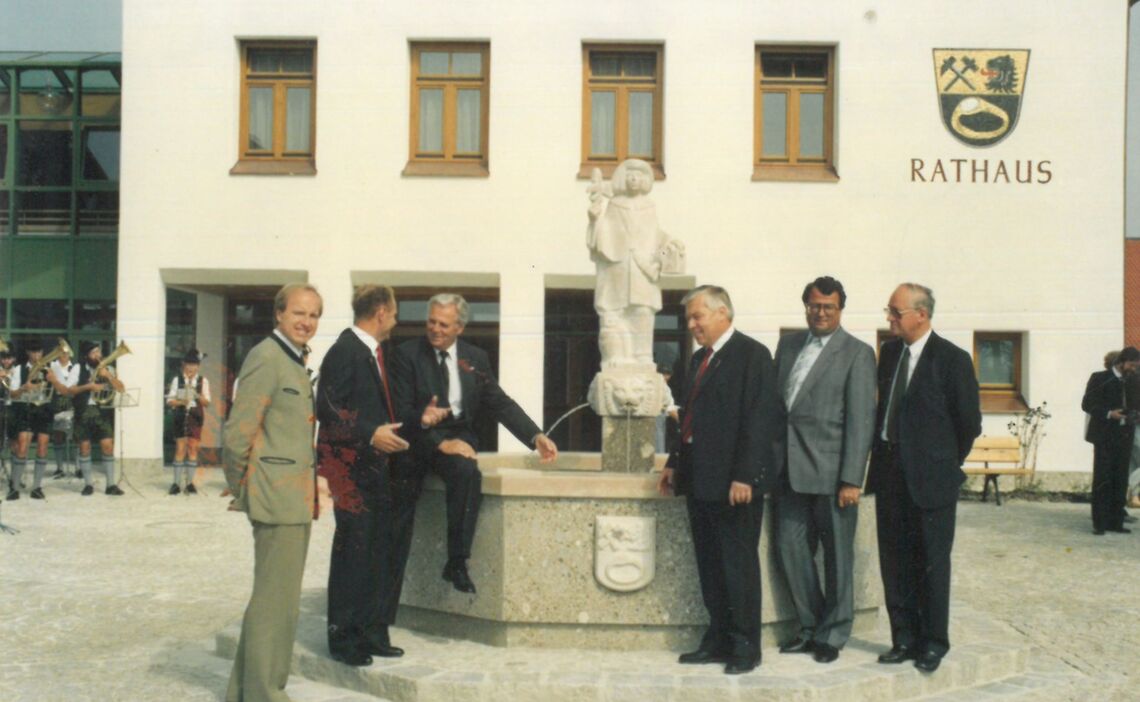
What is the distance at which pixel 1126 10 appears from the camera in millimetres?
17062

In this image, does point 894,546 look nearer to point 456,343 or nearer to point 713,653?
point 713,653

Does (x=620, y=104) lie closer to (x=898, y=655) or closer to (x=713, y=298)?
(x=713, y=298)

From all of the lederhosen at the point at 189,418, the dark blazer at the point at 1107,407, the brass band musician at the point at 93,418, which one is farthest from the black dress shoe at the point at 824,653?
the brass band musician at the point at 93,418

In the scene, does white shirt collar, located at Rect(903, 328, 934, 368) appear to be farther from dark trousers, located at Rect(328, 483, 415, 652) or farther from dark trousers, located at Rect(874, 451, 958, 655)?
dark trousers, located at Rect(328, 483, 415, 652)

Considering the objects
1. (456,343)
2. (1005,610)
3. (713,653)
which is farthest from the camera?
(1005,610)

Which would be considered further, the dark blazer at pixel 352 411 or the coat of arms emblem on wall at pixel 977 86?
the coat of arms emblem on wall at pixel 977 86

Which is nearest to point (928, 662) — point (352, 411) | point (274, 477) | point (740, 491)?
point (740, 491)

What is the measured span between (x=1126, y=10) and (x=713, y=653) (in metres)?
14.6

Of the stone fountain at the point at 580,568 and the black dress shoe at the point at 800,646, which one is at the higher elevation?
the stone fountain at the point at 580,568

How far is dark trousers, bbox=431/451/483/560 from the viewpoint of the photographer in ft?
20.1

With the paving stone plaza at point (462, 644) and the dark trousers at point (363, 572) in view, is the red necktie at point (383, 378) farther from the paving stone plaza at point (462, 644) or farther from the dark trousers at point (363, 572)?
the paving stone plaza at point (462, 644)

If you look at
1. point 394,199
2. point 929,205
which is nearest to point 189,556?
point 394,199

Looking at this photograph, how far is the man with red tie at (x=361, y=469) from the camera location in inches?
228

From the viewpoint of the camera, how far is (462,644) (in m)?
6.34
